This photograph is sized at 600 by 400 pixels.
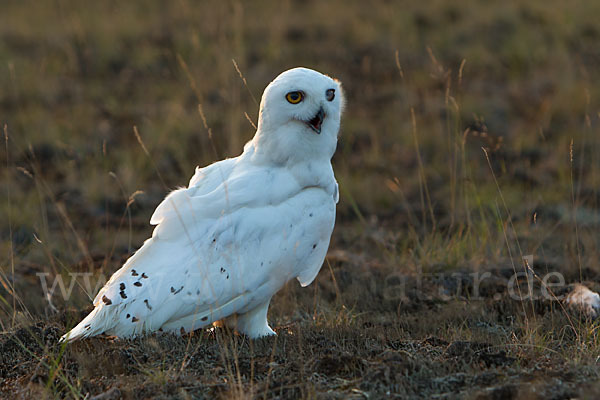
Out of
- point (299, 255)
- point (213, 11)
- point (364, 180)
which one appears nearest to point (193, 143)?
point (364, 180)

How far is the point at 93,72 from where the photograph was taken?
12.8 meters

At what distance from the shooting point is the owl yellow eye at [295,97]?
4.52 meters

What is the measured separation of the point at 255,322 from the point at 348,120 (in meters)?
7.17

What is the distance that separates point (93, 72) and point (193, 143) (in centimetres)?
324

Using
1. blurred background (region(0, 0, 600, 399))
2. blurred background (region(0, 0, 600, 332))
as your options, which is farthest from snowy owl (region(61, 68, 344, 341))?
blurred background (region(0, 0, 600, 332))

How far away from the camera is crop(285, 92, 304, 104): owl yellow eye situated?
4.52 m

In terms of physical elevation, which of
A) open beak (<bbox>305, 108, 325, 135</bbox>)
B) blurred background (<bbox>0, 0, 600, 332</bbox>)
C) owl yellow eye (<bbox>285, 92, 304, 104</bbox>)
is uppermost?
owl yellow eye (<bbox>285, 92, 304, 104</bbox>)

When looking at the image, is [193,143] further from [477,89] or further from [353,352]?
[353,352]

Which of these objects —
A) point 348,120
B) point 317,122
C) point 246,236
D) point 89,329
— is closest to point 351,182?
point 348,120

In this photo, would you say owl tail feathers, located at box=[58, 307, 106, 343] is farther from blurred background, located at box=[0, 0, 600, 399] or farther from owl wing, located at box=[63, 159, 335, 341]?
blurred background, located at box=[0, 0, 600, 399]

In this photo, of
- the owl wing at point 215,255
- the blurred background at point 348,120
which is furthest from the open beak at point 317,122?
the blurred background at point 348,120

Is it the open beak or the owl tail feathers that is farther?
the open beak

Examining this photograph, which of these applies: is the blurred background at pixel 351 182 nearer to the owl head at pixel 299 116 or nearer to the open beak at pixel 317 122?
the owl head at pixel 299 116

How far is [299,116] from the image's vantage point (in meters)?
4.55
